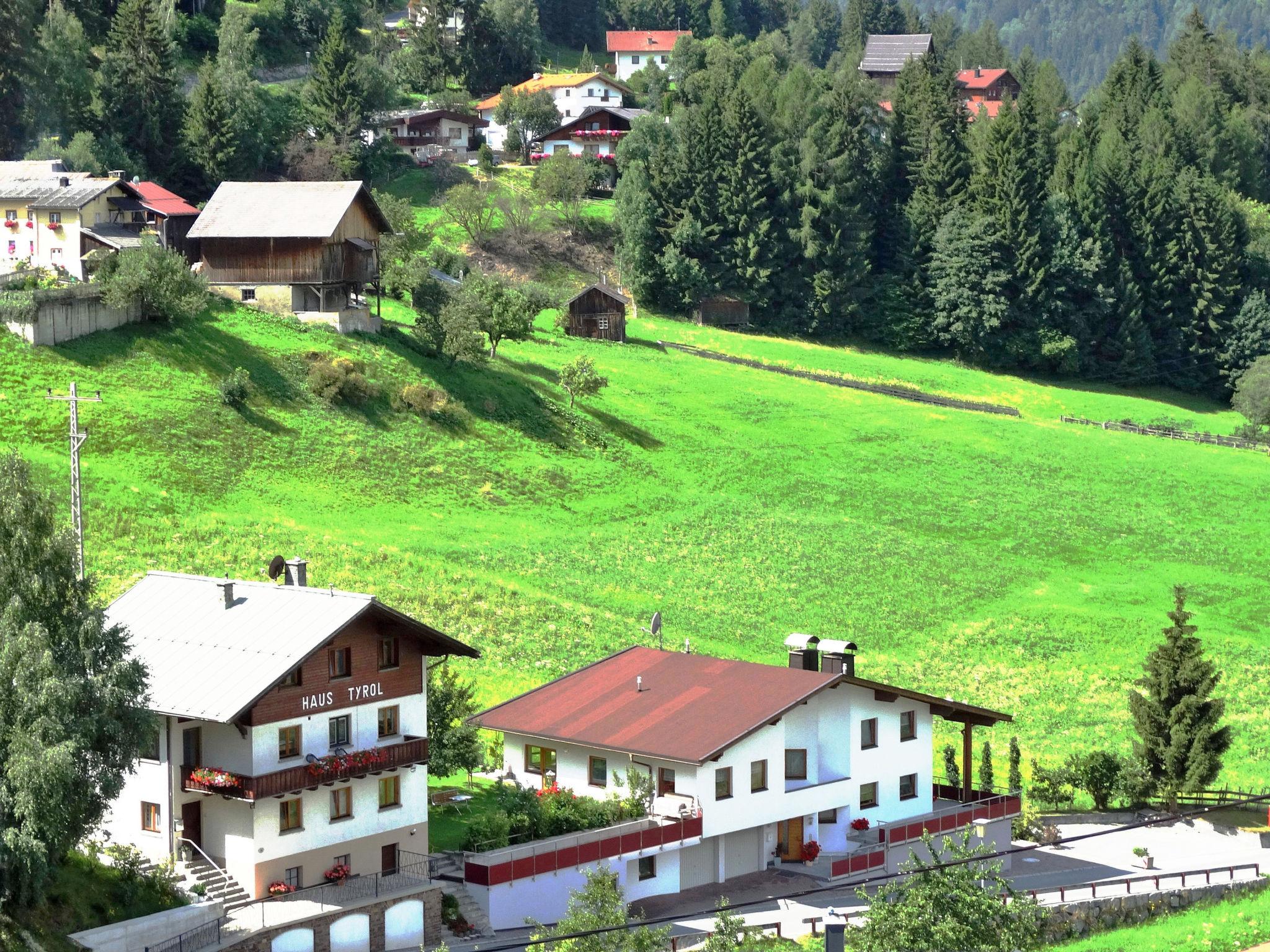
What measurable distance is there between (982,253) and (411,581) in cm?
7585

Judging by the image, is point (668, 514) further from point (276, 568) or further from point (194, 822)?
point (194, 822)

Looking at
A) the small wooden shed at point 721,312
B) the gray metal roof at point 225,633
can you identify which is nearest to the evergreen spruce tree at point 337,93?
the small wooden shed at point 721,312

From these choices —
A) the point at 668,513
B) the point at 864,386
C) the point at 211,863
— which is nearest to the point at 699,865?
the point at 211,863

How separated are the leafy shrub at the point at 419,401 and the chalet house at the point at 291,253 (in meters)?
5.97

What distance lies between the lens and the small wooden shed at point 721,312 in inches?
5143

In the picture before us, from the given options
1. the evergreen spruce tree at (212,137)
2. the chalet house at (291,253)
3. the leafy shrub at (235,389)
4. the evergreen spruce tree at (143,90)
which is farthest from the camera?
the evergreen spruce tree at (143,90)

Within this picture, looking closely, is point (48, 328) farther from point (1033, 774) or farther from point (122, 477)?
point (1033, 774)

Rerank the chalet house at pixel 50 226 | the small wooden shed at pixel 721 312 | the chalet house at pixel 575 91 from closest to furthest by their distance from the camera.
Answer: the chalet house at pixel 50 226, the small wooden shed at pixel 721 312, the chalet house at pixel 575 91

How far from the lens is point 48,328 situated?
80.4 m

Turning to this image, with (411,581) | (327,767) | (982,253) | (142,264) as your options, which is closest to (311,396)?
(142,264)

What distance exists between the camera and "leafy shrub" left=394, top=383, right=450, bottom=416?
288ft

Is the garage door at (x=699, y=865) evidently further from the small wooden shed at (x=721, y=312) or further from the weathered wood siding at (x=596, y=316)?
the small wooden shed at (x=721, y=312)

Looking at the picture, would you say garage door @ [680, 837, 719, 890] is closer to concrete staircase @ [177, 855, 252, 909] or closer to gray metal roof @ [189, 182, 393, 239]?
concrete staircase @ [177, 855, 252, 909]

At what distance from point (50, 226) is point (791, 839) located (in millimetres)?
58911
